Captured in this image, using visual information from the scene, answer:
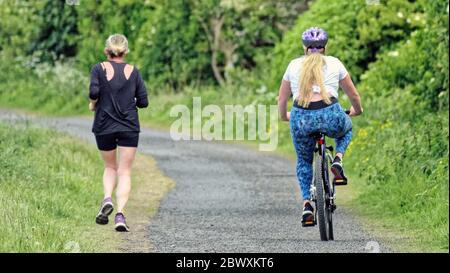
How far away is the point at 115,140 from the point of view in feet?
33.1

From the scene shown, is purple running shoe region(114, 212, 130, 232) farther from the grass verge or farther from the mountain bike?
the mountain bike

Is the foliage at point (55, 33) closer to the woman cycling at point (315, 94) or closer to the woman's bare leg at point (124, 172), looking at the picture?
the woman's bare leg at point (124, 172)

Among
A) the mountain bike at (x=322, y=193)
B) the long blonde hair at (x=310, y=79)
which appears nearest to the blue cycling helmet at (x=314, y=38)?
the long blonde hair at (x=310, y=79)

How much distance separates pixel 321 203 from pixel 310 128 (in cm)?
63

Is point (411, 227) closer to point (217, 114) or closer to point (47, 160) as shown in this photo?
point (47, 160)

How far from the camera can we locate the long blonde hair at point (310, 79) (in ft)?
31.1

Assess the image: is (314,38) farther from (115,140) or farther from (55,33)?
(55,33)

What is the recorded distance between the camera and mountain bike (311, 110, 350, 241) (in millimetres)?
9484

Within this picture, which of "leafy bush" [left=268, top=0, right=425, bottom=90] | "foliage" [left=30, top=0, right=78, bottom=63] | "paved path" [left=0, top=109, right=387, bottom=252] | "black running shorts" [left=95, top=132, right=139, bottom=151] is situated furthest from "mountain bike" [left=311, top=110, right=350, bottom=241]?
"foliage" [left=30, top=0, right=78, bottom=63]

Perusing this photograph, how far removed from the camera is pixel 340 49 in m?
20.4

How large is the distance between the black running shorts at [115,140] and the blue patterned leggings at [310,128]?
4.59 feet

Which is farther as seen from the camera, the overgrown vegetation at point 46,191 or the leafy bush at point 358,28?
the leafy bush at point 358,28

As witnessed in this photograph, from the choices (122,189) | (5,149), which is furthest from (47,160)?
(122,189)
